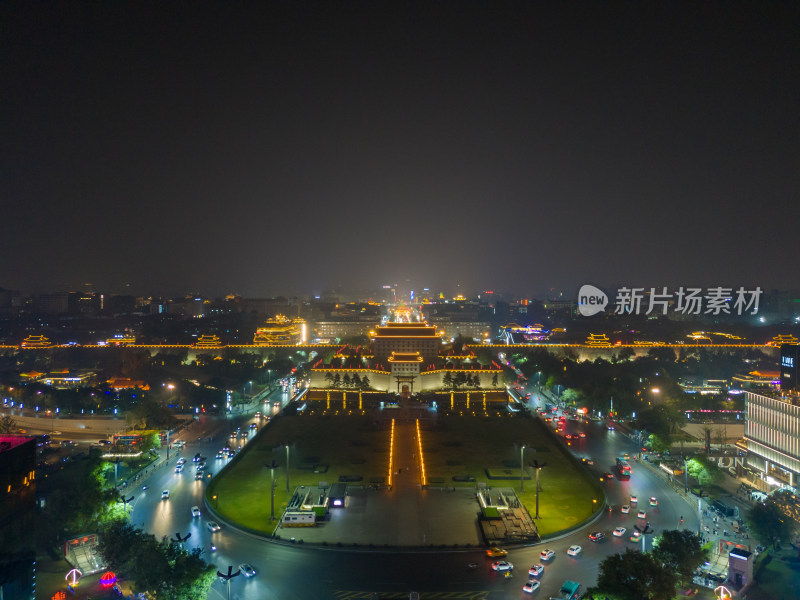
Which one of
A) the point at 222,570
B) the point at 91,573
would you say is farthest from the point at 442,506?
the point at 91,573

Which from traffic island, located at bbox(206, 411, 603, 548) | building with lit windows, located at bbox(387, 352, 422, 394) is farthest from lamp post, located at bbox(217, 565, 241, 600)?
building with lit windows, located at bbox(387, 352, 422, 394)

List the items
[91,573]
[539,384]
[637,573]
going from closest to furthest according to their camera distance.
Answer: [637,573] → [91,573] → [539,384]

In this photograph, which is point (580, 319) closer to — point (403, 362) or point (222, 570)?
point (403, 362)

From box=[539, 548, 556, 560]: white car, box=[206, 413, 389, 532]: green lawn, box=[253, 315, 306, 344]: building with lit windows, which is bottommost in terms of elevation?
box=[206, 413, 389, 532]: green lawn

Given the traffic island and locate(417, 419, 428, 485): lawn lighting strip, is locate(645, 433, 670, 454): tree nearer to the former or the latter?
the traffic island

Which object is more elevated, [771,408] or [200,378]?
[771,408]

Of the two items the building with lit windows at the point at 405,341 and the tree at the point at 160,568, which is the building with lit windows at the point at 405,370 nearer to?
the building with lit windows at the point at 405,341
